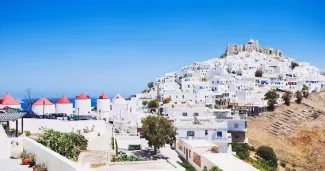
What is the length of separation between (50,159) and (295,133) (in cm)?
4988

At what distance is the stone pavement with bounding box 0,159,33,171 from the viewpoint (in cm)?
1188

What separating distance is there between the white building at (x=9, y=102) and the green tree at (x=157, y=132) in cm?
1103

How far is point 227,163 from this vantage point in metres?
20.2

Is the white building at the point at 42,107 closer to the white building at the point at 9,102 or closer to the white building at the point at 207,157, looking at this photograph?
the white building at the point at 9,102

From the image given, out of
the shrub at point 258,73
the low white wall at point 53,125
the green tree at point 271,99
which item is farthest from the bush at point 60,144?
the shrub at point 258,73

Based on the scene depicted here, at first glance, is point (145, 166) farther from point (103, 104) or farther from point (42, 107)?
point (103, 104)

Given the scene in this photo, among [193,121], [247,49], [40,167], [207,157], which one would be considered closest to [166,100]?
[193,121]

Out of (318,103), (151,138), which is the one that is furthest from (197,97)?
(151,138)

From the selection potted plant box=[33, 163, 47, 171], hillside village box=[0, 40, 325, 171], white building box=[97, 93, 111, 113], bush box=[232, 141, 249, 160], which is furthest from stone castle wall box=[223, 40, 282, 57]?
potted plant box=[33, 163, 47, 171]

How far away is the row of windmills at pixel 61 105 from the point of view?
28.9 meters

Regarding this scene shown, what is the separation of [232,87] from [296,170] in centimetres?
3692

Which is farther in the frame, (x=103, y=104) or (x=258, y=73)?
(x=258, y=73)

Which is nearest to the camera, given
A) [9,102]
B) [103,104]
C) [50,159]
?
[50,159]

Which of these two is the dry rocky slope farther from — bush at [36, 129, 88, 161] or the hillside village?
bush at [36, 129, 88, 161]
